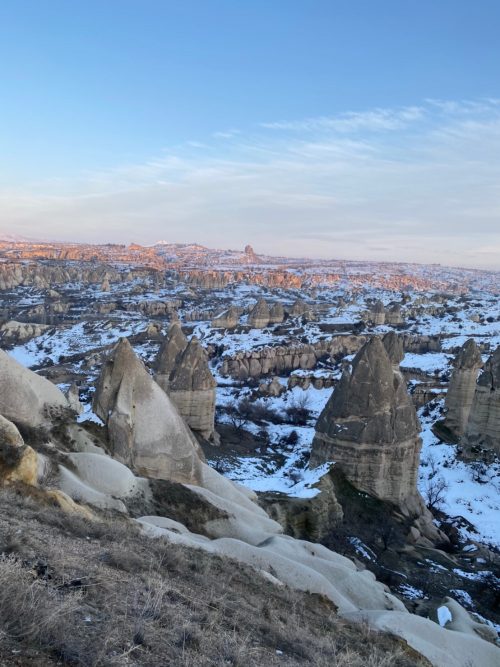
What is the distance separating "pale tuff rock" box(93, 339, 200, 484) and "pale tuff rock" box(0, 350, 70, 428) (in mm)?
989

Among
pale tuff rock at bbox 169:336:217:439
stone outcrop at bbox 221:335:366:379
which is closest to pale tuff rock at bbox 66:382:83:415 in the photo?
pale tuff rock at bbox 169:336:217:439

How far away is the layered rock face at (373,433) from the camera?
15.7 m

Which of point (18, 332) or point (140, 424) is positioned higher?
point (140, 424)

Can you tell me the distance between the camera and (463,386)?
26.7 m

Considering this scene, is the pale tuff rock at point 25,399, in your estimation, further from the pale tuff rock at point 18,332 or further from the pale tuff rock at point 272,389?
the pale tuff rock at point 18,332

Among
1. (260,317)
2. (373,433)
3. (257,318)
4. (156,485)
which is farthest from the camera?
(260,317)

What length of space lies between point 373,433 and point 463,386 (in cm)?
1299

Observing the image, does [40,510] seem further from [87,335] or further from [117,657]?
[87,335]

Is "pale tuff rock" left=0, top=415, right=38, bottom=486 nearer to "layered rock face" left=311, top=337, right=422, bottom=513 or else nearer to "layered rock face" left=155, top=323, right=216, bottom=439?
"layered rock face" left=311, top=337, right=422, bottom=513

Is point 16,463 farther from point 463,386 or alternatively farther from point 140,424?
point 463,386

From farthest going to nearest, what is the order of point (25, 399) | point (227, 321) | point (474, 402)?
point (227, 321), point (474, 402), point (25, 399)

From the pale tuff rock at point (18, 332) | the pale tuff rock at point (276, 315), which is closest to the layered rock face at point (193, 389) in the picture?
the pale tuff rock at point (18, 332)

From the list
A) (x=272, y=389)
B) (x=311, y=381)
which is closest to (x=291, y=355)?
(x=311, y=381)

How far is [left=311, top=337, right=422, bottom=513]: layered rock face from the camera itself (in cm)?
1570
